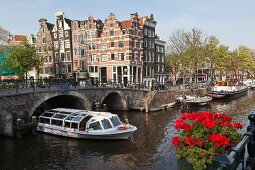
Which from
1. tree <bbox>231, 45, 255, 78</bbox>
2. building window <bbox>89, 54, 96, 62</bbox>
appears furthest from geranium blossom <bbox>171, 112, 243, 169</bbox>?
tree <bbox>231, 45, 255, 78</bbox>

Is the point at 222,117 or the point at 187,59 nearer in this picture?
the point at 222,117

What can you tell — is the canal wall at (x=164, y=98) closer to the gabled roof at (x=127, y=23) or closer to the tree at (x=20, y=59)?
the gabled roof at (x=127, y=23)

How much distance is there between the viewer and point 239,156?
370 cm

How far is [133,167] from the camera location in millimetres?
17422

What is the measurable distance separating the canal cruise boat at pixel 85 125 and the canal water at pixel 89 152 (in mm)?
601

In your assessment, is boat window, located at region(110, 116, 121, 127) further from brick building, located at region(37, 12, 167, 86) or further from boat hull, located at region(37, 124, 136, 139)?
brick building, located at region(37, 12, 167, 86)

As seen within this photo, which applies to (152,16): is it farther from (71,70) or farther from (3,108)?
(3,108)

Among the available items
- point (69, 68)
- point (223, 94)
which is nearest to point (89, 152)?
point (223, 94)

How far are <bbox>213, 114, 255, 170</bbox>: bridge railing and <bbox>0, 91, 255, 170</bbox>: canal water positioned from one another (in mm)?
13173

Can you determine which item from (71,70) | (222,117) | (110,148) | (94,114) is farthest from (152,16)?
(222,117)

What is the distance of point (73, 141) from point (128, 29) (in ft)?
106

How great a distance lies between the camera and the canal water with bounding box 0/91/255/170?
707 inches

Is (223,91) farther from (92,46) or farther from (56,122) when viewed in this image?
(56,122)

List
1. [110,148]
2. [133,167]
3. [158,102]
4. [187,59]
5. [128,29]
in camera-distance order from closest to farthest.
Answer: [133,167] → [110,148] → [158,102] → [128,29] → [187,59]
